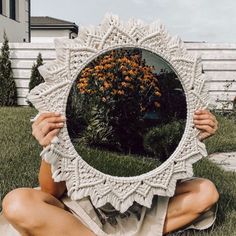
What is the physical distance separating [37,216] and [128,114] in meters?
0.58

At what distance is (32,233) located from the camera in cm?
213

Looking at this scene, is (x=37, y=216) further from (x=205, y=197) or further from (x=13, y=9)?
(x=13, y=9)

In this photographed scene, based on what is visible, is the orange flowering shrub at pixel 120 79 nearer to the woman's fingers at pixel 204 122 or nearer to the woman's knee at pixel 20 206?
the woman's fingers at pixel 204 122

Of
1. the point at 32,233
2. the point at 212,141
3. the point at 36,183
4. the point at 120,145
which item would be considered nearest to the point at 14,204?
the point at 32,233

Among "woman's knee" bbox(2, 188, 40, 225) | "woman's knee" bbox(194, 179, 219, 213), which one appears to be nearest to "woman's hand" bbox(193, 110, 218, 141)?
"woman's knee" bbox(194, 179, 219, 213)

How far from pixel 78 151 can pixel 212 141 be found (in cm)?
332

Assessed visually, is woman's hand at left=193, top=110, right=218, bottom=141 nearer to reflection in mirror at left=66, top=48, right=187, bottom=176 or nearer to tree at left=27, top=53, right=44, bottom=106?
reflection in mirror at left=66, top=48, right=187, bottom=176

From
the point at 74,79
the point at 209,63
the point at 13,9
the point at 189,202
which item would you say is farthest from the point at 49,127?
the point at 13,9

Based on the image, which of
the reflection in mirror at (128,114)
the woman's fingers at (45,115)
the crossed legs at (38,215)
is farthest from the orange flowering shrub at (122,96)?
the crossed legs at (38,215)

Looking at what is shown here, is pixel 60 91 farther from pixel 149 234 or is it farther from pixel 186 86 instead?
pixel 149 234

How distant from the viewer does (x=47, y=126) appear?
6.35 feet

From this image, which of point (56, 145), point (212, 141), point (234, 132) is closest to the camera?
point (56, 145)

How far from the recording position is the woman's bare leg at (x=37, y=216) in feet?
6.86

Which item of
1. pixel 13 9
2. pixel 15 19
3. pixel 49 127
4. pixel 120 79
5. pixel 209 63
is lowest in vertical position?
pixel 15 19
